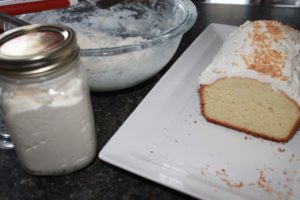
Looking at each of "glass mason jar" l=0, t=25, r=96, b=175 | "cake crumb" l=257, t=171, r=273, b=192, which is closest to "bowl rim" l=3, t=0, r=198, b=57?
"glass mason jar" l=0, t=25, r=96, b=175

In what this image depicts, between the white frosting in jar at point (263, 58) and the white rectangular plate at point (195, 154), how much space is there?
0.16 meters

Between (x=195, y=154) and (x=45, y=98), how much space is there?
1.62ft

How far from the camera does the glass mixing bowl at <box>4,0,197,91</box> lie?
1.00 m

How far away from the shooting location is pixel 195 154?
97cm

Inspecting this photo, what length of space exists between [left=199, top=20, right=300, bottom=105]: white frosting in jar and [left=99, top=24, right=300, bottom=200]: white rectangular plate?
0.16m

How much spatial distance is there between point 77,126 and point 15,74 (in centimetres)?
21

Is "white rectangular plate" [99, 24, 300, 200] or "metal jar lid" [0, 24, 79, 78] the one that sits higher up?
"metal jar lid" [0, 24, 79, 78]

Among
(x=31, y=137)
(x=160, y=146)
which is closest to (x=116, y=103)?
(x=160, y=146)

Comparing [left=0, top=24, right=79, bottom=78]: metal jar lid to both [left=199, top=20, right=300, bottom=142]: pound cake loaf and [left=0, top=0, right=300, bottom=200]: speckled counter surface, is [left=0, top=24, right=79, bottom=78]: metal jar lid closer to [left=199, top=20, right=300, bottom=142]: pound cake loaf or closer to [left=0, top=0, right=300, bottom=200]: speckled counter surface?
[left=0, top=0, right=300, bottom=200]: speckled counter surface

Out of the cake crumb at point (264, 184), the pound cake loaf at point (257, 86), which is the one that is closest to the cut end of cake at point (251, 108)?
the pound cake loaf at point (257, 86)

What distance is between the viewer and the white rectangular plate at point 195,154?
0.85 metres

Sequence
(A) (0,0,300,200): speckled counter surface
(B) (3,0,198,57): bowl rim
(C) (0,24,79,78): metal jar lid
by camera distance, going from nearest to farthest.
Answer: (C) (0,24,79,78): metal jar lid → (A) (0,0,300,200): speckled counter surface → (B) (3,0,198,57): bowl rim

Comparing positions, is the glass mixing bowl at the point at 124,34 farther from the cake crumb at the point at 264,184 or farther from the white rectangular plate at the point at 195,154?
the cake crumb at the point at 264,184

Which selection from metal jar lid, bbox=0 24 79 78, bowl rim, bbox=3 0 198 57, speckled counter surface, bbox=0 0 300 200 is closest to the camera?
metal jar lid, bbox=0 24 79 78
